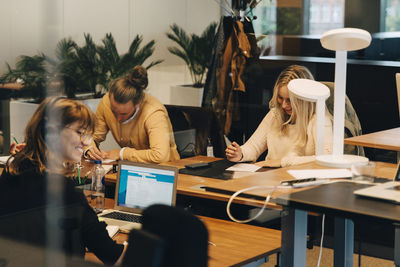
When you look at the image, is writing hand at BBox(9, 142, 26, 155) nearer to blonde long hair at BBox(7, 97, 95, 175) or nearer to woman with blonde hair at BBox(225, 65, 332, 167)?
blonde long hair at BBox(7, 97, 95, 175)

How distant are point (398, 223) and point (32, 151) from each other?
1.66 meters

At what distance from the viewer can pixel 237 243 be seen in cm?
259

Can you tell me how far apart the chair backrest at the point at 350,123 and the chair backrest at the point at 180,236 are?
104 inches

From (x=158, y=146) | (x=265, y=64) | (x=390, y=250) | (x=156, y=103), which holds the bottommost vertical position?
(x=390, y=250)

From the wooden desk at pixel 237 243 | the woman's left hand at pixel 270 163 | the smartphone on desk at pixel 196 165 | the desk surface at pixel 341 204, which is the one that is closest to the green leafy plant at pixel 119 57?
the smartphone on desk at pixel 196 165

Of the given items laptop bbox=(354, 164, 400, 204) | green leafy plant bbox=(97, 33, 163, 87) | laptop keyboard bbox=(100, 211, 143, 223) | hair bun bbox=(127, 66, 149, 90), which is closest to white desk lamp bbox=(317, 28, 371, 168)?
laptop bbox=(354, 164, 400, 204)

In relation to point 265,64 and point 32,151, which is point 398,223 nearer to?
point 32,151

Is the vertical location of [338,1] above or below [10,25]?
above

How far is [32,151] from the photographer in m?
2.69

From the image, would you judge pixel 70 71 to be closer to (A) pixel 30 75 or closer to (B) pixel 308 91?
(A) pixel 30 75

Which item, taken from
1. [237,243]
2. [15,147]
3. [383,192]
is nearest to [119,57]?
[15,147]

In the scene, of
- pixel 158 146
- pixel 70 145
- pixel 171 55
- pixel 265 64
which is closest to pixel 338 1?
pixel 265 64

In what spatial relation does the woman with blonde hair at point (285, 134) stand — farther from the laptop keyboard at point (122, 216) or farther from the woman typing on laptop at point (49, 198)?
the woman typing on laptop at point (49, 198)

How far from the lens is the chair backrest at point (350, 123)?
151 inches
